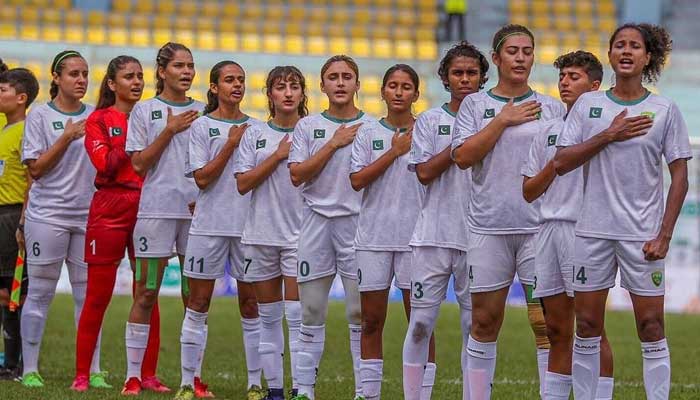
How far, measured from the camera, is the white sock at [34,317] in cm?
909

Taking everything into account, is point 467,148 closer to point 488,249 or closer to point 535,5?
point 488,249

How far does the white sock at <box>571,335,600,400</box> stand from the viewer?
628cm

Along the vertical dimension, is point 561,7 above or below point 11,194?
above

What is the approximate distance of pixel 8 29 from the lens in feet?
73.6

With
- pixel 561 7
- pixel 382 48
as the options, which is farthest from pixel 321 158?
pixel 561 7

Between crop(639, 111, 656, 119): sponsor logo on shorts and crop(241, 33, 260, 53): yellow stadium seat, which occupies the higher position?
crop(241, 33, 260, 53): yellow stadium seat

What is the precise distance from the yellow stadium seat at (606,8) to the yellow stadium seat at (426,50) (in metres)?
3.62

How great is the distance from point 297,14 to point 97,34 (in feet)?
11.8

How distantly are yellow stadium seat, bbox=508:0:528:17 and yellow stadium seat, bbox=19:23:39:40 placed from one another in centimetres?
839

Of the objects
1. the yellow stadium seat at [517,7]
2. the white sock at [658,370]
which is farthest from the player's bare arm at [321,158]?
the yellow stadium seat at [517,7]

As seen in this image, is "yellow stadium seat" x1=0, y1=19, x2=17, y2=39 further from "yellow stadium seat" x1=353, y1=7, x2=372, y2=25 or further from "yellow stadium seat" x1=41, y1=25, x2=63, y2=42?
"yellow stadium seat" x1=353, y1=7, x2=372, y2=25

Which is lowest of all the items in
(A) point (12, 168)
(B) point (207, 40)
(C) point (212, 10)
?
(A) point (12, 168)

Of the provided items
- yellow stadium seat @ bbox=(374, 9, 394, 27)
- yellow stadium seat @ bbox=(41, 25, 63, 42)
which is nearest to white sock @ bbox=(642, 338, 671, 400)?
yellow stadium seat @ bbox=(41, 25, 63, 42)

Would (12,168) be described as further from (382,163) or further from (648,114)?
(648,114)
